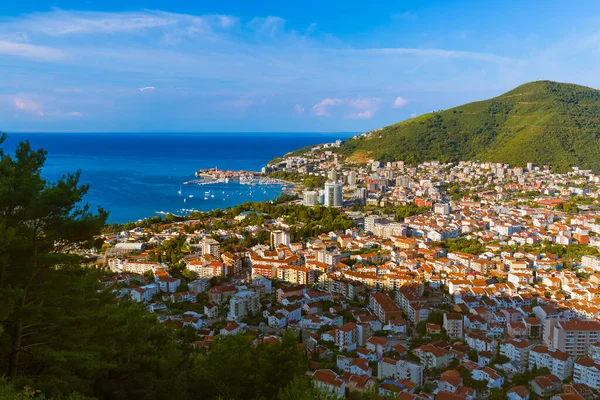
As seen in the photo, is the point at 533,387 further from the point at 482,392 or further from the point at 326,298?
the point at 326,298

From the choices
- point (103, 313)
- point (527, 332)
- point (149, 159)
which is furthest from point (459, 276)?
point (149, 159)

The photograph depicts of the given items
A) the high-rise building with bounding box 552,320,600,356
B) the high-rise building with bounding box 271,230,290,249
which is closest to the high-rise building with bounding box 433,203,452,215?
the high-rise building with bounding box 271,230,290,249

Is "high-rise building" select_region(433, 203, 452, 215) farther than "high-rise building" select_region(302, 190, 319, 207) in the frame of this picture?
No

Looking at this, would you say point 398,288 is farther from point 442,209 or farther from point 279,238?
point 442,209

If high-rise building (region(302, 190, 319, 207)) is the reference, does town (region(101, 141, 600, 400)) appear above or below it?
below

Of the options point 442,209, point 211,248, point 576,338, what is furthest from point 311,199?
point 576,338

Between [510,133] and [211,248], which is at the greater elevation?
[510,133]

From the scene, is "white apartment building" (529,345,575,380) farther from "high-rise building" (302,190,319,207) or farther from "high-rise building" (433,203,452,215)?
"high-rise building" (302,190,319,207)
